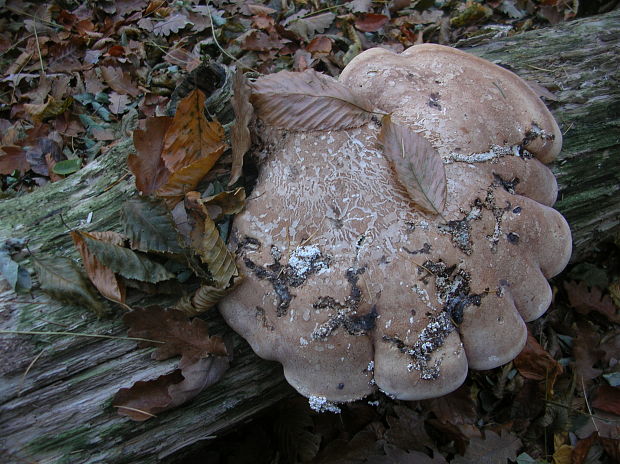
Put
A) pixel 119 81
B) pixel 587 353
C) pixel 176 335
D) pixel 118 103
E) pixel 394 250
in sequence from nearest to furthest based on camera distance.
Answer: pixel 394 250 < pixel 176 335 < pixel 587 353 < pixel 118 103 < pixel 119 81

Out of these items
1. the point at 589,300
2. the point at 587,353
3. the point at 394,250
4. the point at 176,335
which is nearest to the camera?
the point at 394,250

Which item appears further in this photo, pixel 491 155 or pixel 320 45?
pixel 320 45

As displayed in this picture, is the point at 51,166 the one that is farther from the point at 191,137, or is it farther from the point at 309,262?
the point at 309,262

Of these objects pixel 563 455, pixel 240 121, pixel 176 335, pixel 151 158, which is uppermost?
pixel 240 121

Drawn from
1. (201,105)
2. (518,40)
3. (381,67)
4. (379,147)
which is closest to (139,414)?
(201,105)

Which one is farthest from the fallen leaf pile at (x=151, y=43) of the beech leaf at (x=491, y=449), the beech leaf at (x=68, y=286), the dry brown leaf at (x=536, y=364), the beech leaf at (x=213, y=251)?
the beech leaf at (x=491, y=449)

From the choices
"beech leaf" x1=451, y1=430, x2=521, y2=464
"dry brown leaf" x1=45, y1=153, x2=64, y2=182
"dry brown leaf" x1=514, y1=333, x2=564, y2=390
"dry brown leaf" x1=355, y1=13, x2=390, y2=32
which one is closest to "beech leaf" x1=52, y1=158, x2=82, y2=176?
"dry brown leaf" x1=45, y1=153, x2=64, y2=182

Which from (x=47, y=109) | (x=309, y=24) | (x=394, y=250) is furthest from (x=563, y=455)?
(x=47, y=109)

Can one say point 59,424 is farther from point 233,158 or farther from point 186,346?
point 233,158
